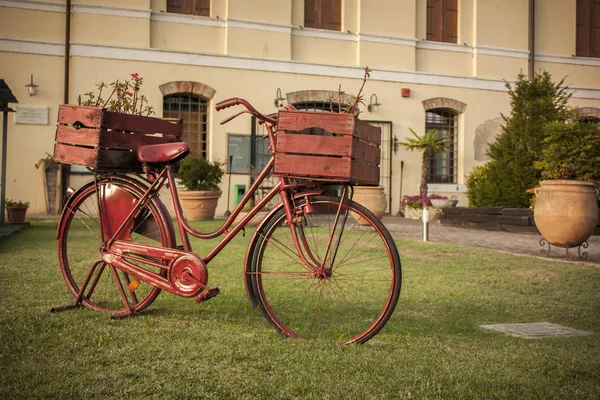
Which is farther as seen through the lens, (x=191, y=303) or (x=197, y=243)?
(x=197, y=243)

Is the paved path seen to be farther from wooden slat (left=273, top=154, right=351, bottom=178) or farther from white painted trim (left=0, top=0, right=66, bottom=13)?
white painted trim (left=0, top=0, right=66, bottom=13)

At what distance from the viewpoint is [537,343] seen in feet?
11.3

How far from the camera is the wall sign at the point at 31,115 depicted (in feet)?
46.4

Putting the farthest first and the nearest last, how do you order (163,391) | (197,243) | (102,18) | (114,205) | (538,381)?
(102,18) → (197,243) → (114,205) → (538,381) → (163,391)

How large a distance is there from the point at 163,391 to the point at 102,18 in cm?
1374

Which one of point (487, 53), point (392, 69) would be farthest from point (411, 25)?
point (487, 53)

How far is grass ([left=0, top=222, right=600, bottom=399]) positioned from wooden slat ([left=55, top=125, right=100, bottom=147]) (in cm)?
104

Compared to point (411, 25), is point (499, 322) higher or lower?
lower

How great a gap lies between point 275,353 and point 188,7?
1384cm

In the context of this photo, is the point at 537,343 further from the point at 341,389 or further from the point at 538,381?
the point at 341,389

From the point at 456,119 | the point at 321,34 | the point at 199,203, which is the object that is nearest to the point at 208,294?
the point at 199,203

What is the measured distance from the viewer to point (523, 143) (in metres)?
11.6

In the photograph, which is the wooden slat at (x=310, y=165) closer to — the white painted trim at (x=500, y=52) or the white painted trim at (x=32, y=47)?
the white painted trim at (x=32, y=47)

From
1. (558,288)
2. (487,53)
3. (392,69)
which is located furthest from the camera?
(487,53)
